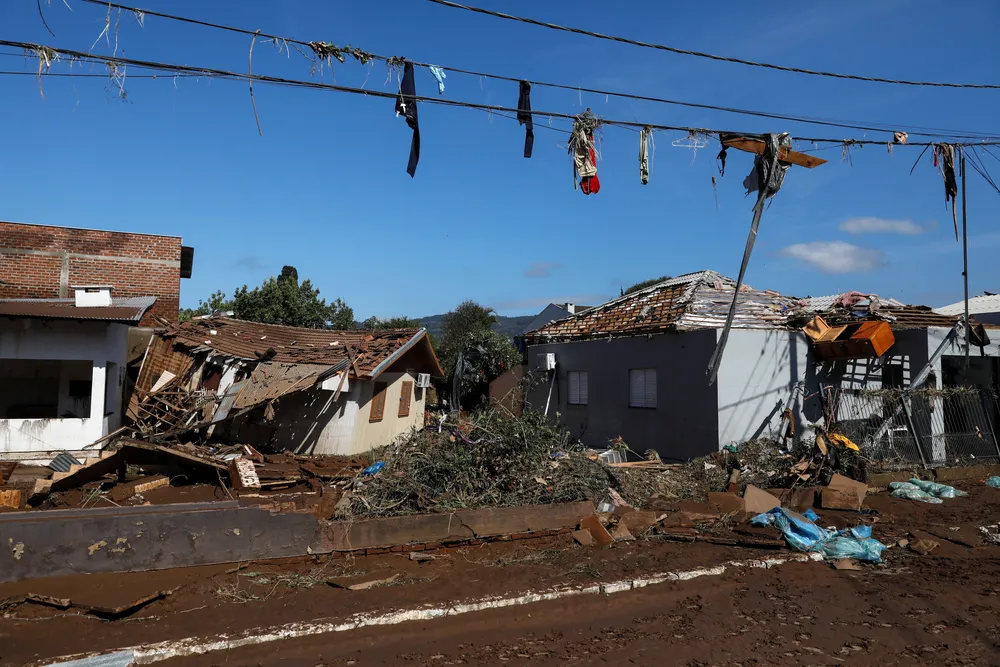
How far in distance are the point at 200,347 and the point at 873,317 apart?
53.8ft

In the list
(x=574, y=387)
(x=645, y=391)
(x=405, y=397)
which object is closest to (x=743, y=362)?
(x=645, y=391)

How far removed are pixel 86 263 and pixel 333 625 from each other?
21064 mm

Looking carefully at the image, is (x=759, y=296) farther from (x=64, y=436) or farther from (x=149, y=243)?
(x=149, y=243)

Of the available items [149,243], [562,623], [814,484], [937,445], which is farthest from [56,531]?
[149,243]

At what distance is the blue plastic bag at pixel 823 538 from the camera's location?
8125 mm

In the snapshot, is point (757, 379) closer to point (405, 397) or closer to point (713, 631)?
point (405, 397)

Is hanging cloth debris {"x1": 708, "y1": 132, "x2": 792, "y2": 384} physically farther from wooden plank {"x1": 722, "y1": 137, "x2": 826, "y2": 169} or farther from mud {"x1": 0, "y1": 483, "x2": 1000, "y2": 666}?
mud {"x1": 0, "y1": 483, "x2": 1000, "y2": 666}

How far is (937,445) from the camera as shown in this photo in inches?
535

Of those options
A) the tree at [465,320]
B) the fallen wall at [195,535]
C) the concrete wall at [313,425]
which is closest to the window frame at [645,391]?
the concrete wall at [313,425]

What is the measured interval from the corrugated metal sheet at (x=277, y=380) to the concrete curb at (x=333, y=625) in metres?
8.49

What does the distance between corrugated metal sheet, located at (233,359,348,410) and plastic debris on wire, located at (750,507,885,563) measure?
30.3ft

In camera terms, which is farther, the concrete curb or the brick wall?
the brick wall

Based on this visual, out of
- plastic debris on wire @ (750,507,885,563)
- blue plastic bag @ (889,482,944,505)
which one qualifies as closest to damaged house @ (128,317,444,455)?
plastic debris on wire @ (750,507,885,563)

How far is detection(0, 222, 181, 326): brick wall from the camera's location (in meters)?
21.5
